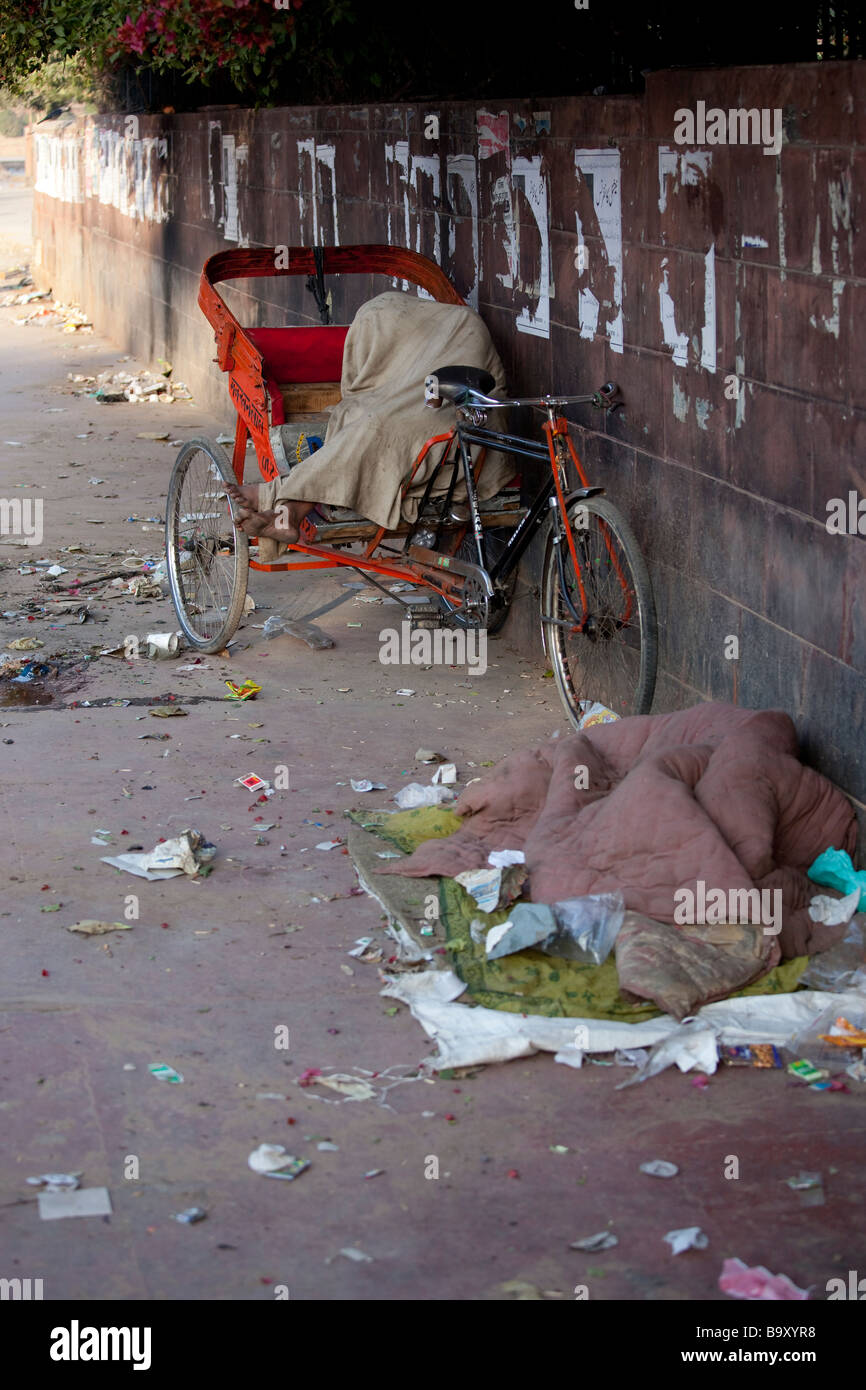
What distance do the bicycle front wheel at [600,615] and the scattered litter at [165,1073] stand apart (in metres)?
2.16

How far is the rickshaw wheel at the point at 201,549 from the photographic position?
6648 mm

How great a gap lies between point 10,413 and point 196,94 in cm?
334

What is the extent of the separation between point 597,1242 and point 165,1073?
1.12m

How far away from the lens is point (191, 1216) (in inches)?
118

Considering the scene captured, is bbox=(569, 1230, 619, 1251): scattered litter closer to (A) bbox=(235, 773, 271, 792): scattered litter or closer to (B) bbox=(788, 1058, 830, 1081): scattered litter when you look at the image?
(B) bbox=(788, 1058, 830, 1081): scattered litter

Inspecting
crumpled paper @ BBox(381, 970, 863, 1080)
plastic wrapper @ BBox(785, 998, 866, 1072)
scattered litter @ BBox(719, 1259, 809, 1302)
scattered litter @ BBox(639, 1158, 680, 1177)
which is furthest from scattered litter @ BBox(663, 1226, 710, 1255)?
plastic wrapper @ BBox(785, 998, 866, 1072)

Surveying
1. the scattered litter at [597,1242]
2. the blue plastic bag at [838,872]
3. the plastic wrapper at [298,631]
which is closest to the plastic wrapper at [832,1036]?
the blue plastic bag at [838,872]

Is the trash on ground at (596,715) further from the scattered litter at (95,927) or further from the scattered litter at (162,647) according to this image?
the scattered litter at (162,647)

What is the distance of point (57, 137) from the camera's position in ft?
67.1

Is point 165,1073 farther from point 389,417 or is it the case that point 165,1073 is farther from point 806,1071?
point 389,417

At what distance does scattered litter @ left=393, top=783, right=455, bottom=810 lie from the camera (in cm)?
500

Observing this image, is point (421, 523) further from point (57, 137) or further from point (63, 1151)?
point (57, 137)

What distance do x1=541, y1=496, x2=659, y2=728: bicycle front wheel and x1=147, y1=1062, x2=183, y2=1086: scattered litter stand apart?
2.16 meters

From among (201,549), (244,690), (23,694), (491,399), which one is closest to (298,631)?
(201,549)
